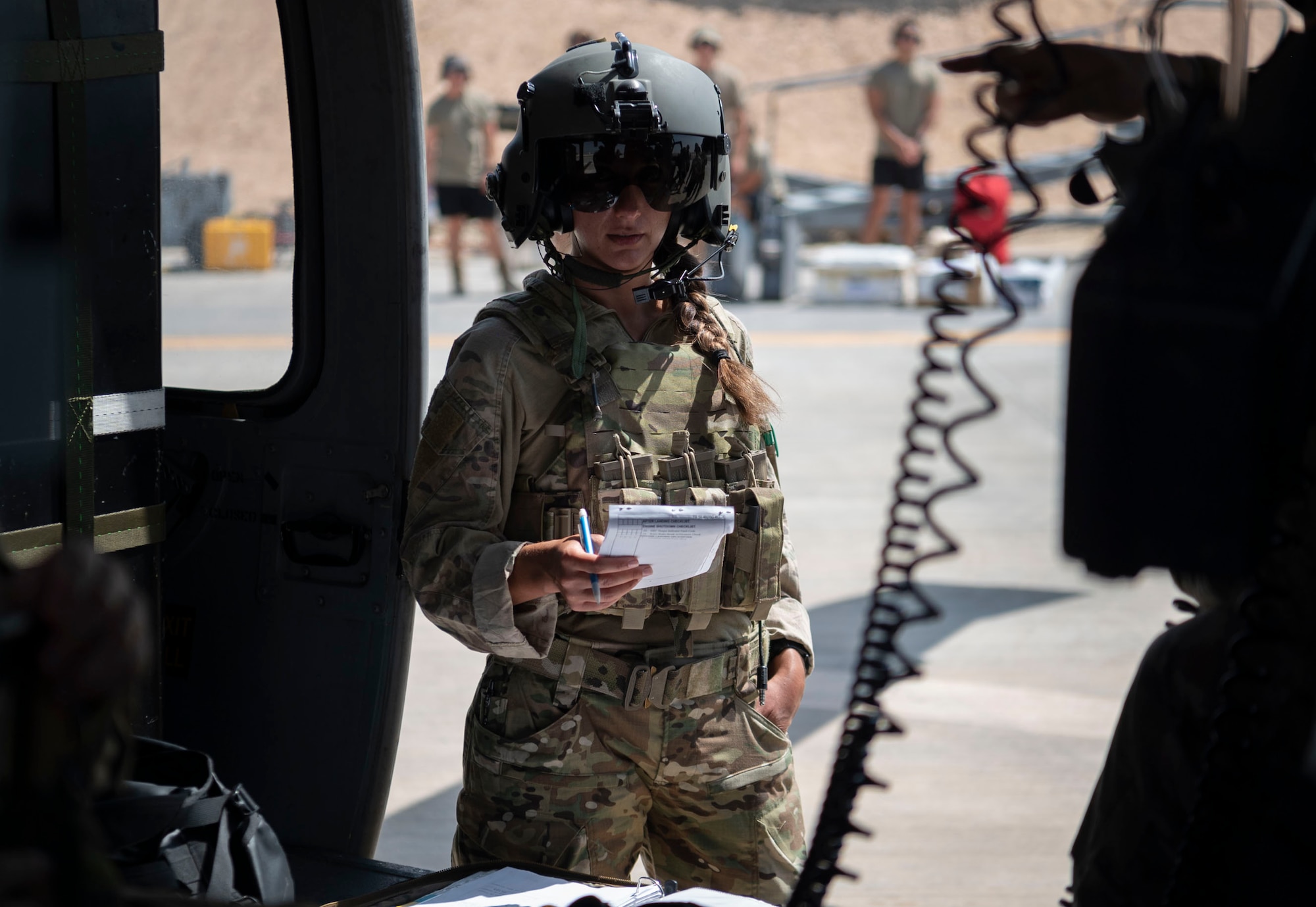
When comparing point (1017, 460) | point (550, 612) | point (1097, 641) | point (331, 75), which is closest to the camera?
point (550, 612)

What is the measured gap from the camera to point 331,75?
8.61 feet

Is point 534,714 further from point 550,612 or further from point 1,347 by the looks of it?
point 1,347

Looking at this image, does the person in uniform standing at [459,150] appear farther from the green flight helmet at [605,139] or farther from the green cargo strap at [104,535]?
the green flight helmet at [605,139]

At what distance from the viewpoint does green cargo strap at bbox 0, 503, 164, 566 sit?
220 cm

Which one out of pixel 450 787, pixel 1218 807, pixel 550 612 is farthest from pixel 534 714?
pixel 450 787

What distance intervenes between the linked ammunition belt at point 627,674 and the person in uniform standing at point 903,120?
11805 millimetres

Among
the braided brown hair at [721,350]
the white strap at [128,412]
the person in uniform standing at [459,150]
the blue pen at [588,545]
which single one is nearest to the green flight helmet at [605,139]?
the braided brown hair at [721,350]

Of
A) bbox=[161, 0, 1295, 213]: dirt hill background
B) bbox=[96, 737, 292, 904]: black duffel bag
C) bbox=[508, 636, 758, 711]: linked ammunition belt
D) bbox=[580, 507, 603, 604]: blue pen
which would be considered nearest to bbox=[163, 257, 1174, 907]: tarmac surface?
bbox=[508, 636, 758, 711]: linked ammunition belt

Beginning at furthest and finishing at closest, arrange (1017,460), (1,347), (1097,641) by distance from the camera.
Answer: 1. (1017,460)
2. (1097,641)
3. (1,347)

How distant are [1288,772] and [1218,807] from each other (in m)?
0.06

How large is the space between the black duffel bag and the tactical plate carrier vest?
59cm

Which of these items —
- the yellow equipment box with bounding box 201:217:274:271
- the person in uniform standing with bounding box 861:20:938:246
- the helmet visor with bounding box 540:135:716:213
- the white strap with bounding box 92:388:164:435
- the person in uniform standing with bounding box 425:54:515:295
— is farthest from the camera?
the person in uniform standing with bounding box 861:20:938:246

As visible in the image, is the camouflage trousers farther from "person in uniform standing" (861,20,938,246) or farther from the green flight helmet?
"person in uniform standing" (861,20,938,246)

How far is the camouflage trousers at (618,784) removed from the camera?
6.87ft
